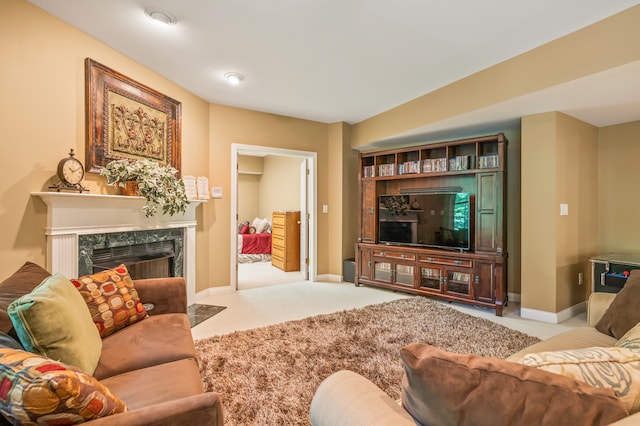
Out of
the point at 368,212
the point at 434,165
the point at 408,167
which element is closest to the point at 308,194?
the point at 368,212

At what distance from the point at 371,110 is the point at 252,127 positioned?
176 cm

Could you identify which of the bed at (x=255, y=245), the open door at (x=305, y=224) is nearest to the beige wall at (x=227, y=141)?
the open door at (x=305, y=224)

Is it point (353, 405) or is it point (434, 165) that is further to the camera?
point (434, 165)

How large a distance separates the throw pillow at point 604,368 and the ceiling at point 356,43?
2.26 m

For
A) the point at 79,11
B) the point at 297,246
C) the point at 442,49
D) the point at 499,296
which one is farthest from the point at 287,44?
the point at 297,246

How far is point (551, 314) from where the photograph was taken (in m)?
3.19

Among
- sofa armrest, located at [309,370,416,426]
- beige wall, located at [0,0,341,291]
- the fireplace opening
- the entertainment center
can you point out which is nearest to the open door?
the entertainment center

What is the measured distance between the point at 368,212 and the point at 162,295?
320 cm

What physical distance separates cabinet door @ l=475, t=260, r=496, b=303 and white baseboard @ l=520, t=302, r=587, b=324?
0.36 metres

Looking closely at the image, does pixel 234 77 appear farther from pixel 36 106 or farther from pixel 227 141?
pixel 36 106

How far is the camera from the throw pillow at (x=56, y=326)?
3.49 ft

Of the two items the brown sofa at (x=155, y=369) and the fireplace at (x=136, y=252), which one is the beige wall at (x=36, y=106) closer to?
the fireplace at (x=136, y=252)

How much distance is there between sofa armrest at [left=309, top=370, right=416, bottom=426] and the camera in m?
0.77

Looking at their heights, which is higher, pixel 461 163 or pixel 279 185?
pixel 279 185
